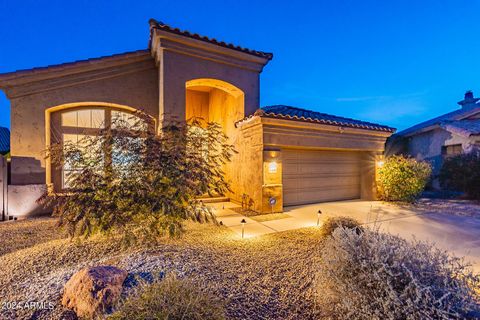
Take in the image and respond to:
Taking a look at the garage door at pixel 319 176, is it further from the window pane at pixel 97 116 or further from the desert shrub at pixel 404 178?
the window pane at pixel 97 116

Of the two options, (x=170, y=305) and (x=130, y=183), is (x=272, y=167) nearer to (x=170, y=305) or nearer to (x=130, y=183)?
(x=130, y=183)

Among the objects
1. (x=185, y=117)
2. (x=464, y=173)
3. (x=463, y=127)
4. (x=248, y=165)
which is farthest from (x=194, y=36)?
(x=463, y=127)

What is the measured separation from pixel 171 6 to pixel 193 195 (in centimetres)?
4802

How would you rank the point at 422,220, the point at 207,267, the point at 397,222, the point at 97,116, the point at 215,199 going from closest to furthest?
1. the point at 207,267
2. the point at 397,222
3. the point at 422,220
4. the point at 97,116
5. the point at 215,199

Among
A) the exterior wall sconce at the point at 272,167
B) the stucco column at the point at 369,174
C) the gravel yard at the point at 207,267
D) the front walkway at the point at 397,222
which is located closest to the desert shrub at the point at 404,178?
the stucco column at the point at 369,174

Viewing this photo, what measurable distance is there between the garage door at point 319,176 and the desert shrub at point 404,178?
123cm

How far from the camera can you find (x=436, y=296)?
2020 millimetres

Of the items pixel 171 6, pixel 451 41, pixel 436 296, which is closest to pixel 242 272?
pixel 436 296

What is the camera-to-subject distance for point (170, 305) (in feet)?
6.68

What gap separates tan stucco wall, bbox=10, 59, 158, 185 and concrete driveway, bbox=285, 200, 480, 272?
24.9 ft

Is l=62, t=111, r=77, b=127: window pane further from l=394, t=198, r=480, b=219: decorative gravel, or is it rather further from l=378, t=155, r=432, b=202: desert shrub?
l=394, t=198, r=480, b=219: decorative gravel

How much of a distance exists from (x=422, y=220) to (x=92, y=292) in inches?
320

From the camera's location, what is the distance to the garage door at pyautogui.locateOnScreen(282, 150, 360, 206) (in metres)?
8.61

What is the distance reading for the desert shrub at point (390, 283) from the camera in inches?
75.4
